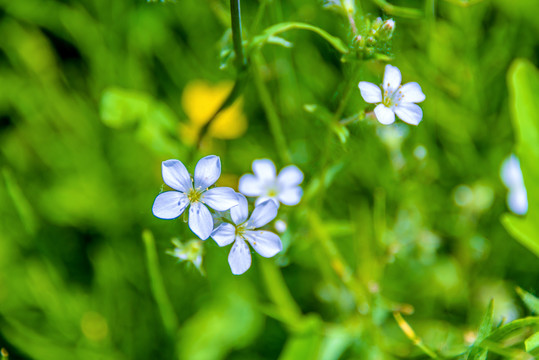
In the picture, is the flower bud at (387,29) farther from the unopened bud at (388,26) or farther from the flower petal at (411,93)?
the flower petal at (411,93)

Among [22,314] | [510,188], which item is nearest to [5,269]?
[22,314]

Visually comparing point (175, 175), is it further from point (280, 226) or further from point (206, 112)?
point (206, 112)

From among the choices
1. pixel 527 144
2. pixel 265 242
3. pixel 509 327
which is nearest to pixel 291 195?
pixel 265 242

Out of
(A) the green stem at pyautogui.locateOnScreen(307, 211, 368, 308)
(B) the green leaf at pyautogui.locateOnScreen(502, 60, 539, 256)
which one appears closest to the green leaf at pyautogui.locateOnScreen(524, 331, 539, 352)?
(B) the green leaf at pyautogui.locateOnScreen(502, 60, 539, 256)

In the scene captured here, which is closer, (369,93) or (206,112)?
(369,93)

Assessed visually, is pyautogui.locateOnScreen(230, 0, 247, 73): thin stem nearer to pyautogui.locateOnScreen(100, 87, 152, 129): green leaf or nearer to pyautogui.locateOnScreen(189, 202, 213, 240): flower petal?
pyautogui.locateOnScreen(189, 202, 213, 240): flower petal

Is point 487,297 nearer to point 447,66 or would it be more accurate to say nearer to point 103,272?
point 447,66
